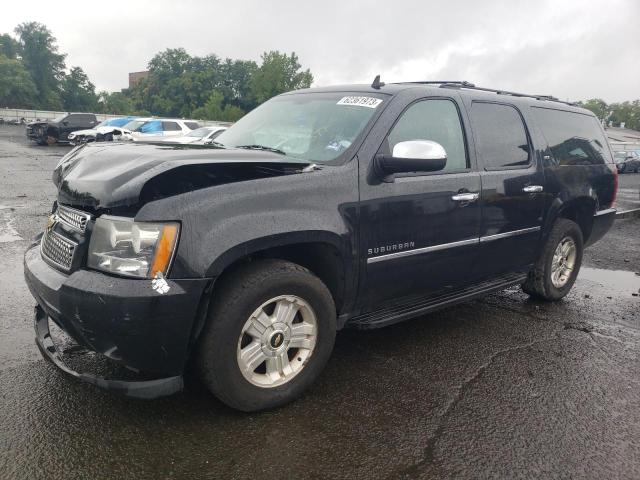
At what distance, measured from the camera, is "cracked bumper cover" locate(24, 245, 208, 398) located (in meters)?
2.37

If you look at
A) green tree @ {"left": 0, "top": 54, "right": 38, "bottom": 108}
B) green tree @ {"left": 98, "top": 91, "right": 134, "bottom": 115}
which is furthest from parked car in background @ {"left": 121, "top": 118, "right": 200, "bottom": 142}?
green tree @ {"left": 98, "top": 91, "right": 134, "bottom": 115}

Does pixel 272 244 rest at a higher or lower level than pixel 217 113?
higher

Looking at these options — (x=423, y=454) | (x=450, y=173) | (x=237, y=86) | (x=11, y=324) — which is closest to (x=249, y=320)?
(x=423, y=454)

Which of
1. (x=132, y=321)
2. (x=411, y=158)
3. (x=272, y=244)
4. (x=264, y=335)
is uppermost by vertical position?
(x=411, y=158)

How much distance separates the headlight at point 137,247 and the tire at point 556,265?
3670 mm

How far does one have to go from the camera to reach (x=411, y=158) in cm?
313

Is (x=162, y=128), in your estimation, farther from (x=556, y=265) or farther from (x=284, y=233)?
(x=284, y=233)

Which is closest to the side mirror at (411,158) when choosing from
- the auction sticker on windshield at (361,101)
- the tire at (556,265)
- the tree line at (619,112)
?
the auction sticker on windshield at (361,101)

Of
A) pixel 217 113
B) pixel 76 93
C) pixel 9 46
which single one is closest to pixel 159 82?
pixel 76 93

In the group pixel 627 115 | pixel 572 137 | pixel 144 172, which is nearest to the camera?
pixel 144 172

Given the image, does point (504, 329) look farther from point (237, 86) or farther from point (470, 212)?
point (237, 86)

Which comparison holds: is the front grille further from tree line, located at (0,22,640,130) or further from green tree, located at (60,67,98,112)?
green tree, located at (60,67,98,112)

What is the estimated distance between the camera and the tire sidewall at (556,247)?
16.0ft

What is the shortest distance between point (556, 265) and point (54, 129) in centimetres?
2782
